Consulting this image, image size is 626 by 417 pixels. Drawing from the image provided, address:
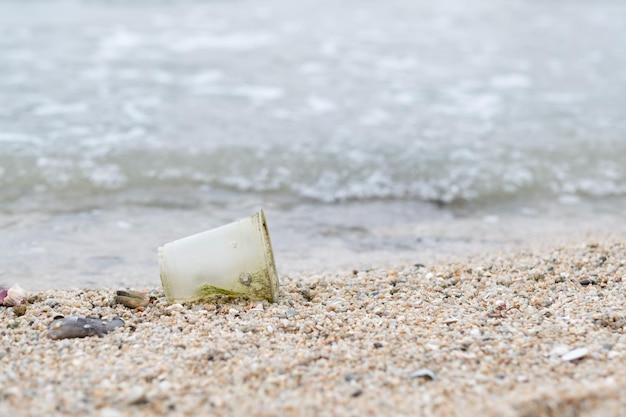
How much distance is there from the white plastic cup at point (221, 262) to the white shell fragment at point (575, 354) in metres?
1.29

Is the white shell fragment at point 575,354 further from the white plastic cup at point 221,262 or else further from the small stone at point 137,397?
the small stone at point 137,397

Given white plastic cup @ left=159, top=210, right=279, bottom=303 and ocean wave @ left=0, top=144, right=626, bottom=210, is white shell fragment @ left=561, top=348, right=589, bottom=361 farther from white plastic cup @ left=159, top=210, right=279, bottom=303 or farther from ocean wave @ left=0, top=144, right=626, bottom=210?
ocean wave @ left=0, top=144, right=626, bottom=210

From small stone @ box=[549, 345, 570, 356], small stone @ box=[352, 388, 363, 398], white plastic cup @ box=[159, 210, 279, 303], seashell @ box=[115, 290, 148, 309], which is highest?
A: white plastic cup @ box=[159, 210, 279, 303]

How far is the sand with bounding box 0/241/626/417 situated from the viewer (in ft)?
7.09

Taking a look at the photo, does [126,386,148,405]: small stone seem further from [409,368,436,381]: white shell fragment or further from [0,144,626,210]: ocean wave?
[0,144,626,210]: ocean wave

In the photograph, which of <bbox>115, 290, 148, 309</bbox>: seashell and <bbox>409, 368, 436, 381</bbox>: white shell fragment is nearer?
<bbox>409, 368, 436, 381</bbox>: white shell fragment

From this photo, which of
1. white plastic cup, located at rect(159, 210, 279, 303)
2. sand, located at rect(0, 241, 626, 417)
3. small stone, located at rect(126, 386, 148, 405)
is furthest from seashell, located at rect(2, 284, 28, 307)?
small stone, located at rect(126, 386, 148, 405)

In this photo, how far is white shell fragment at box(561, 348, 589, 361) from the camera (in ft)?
7.84

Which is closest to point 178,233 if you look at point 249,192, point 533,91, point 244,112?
point 249,192

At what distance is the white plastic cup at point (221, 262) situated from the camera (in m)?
2.93

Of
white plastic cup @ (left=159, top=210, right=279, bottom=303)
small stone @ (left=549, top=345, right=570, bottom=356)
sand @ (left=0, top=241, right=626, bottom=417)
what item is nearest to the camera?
sand @ (left=0, top=241, right=626, bottom=417)

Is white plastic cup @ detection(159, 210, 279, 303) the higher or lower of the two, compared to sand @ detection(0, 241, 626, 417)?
higher

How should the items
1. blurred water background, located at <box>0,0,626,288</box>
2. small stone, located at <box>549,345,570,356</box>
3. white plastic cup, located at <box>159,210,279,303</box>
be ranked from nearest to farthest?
small stone, located at <box>549,345,570,356</box> → white plastic cup, located at <box>159,210,279,303</box> → blurred water background, located at <box>0,0,626,288</box>

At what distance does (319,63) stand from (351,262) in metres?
4.99
